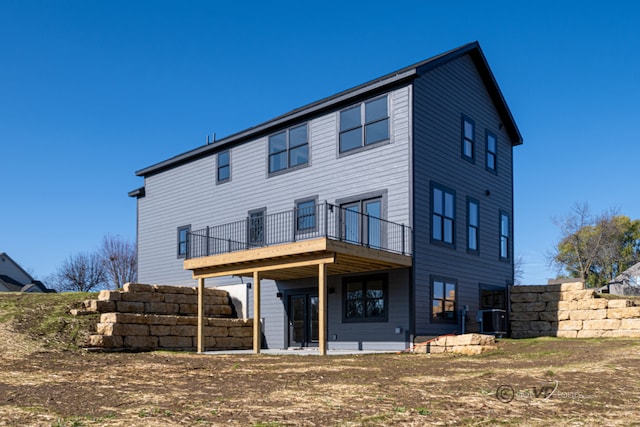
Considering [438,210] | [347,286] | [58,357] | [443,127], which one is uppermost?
[443,127]

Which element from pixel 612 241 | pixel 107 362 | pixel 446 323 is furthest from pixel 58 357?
pixel 612 241

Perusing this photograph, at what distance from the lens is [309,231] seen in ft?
66.0

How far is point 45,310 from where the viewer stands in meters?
19.5

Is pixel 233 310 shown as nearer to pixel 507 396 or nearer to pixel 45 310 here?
pixel 45 310

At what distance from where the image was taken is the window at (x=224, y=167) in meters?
23.8

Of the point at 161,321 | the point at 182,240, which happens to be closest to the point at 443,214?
the point at 161,321

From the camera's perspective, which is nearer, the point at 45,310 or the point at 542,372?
the point at 542,372

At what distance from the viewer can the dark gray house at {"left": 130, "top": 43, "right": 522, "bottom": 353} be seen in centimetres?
1798

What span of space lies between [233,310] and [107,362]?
8.34 meters

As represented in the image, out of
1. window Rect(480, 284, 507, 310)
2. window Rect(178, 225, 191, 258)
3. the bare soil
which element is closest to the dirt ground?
the bare soil

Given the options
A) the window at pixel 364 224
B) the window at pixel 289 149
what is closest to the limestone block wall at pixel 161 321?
the window at pixel 289 149

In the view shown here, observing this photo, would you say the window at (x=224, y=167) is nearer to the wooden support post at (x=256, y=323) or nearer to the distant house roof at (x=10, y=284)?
the wooden support post at (x=256, y=323)

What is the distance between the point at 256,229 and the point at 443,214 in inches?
255

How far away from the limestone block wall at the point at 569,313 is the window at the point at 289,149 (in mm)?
8589
